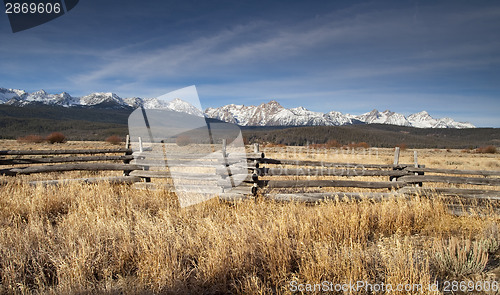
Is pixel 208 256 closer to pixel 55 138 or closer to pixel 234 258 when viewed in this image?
pixel 234 258

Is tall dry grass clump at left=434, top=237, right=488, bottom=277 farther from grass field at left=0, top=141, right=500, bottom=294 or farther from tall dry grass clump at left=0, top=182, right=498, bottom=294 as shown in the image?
tall dry grass clump at left=0, top=182, right=498, bottom=294

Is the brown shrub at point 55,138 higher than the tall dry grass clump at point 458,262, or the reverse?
the brown shrub at point 55,138

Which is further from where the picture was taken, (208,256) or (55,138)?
(55,138)

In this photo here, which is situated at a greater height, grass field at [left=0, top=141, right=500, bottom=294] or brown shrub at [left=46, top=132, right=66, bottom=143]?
brown shrub at [left=46, top=132, right=66, bottom=143]

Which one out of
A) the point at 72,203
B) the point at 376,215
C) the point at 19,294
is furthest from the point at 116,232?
the point at 376,215

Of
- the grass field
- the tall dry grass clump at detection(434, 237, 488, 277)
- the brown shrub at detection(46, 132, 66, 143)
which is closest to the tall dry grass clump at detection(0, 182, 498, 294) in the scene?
the grass field

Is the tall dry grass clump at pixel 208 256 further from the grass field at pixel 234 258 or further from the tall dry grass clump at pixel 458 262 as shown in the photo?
the tall dry grass clump at pixel 458 262

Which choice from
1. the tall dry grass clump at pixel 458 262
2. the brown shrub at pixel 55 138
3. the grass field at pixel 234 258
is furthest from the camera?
the brown shrub at pixel 55 138

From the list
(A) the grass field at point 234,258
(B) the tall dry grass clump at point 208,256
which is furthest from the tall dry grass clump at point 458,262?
(B) the tall dry grass clump at point 208,256

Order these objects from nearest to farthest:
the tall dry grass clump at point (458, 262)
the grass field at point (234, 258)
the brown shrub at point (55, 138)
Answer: the grass field at point (234, 258) → the tall dry grass clump at point (458, 262) → the brown shrub at point (55, 138)

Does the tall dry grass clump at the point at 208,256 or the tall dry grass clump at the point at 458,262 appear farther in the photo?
the tall dry grass clump at the point at 458,262

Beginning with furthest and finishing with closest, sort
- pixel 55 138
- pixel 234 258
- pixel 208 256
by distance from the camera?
pixel 55 138, pixel 208 256, pixel 234 258

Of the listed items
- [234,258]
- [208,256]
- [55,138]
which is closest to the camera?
[234,258]

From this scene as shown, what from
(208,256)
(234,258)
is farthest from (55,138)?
(234,258)
